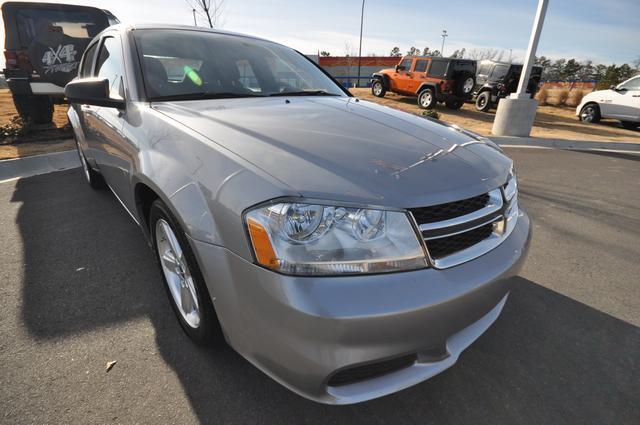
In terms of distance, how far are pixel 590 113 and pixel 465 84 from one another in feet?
13.7

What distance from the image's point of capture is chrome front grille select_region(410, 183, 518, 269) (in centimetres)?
125

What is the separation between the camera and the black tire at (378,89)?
15.1 meters

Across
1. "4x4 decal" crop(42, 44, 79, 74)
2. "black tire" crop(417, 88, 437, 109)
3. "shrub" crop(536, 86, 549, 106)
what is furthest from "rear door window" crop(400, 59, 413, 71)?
"4x4 decal" crop(42, 44, 79, 74)

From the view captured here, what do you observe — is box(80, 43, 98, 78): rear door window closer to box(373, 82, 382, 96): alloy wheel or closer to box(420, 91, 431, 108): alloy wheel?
box(420, 91, 431, 108): alloy wheel

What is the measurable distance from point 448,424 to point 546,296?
54.0 inches

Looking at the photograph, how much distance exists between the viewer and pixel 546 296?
7.75 ft

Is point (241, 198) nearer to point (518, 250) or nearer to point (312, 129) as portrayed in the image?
point (312, 129)

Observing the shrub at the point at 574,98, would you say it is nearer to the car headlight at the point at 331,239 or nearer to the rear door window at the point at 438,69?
the rear door window at the point at 438,69

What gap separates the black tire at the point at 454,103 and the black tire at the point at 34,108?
1173 cm

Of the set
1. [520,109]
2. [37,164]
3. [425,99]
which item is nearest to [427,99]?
[425,99]

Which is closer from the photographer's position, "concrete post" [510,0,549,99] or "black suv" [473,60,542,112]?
"concrete post" [510,0,549,99]

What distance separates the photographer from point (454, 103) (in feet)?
43.0

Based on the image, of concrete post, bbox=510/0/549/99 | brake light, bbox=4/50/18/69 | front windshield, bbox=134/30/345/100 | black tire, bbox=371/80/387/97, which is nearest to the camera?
front windshield, bbox=134/30/345/100

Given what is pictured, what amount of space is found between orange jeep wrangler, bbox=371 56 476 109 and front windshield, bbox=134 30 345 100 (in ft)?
35.5
